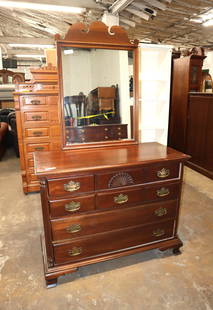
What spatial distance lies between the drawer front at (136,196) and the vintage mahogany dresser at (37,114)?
1504mm

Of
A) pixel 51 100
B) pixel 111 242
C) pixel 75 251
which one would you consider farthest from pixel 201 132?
pixel 75 251

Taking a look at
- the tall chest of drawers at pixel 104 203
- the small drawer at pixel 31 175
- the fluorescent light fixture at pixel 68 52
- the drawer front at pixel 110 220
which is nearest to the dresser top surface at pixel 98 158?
the tall chest of drawers at pixel 104 203

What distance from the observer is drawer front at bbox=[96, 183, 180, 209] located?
1.50 metres

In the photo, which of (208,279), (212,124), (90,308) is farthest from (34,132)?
(212,124)

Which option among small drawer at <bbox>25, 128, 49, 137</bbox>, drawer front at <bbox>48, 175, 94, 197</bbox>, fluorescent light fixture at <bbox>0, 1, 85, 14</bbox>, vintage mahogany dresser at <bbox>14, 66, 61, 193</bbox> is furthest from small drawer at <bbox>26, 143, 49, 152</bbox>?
fluorescent light fixture at <bbox>0, 1, 85, 14</bbox>

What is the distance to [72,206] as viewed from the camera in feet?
4.70

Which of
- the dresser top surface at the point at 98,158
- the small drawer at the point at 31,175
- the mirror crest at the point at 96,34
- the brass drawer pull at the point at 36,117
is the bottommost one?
the small drawer at the point at 31,175

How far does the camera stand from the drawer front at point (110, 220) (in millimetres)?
1460

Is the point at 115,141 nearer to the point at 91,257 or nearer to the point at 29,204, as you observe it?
the point at 91,257

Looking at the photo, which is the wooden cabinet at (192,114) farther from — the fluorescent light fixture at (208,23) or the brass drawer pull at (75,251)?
the brass drawer pull at (75,251)

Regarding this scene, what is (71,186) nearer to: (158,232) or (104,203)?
(104,203)

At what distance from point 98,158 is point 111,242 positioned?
0.64 meters

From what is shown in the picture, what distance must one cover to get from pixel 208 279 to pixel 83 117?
5.22 ft

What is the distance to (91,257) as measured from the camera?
5.23 ft
